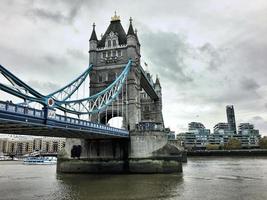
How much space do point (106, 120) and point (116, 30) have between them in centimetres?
1696

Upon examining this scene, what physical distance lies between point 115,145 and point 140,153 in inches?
141

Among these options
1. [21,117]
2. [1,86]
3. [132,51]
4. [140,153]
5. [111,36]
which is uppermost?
[111,36]

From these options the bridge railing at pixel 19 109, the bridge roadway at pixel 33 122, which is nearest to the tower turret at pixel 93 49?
the bridge roadway at pixel 33 122

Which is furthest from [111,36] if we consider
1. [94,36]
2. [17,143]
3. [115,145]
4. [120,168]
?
[17,143]

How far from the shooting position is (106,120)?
40500mm

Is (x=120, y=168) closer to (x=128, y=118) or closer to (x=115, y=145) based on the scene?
(x=115, y=145)

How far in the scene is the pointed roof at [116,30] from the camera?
156ft

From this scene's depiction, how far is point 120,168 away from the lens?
36.0 meters

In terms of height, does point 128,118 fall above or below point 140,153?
above

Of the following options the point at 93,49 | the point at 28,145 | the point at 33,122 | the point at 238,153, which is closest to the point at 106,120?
the point at 93,49

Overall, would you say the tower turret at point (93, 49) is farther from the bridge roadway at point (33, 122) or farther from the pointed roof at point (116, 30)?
the bridge roadway at point (33, 122)

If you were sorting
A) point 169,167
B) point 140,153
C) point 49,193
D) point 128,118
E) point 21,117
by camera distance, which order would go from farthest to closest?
point 128,118
point 140,153
point 169,167
point 49,193
point 21,117

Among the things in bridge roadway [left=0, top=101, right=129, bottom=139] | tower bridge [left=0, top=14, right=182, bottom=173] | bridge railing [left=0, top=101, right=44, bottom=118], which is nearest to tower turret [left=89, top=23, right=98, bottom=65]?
tower bridge [left=0, top=14, right=182, bottom=173]

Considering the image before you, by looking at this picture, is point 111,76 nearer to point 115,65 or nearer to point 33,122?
point 115,65
